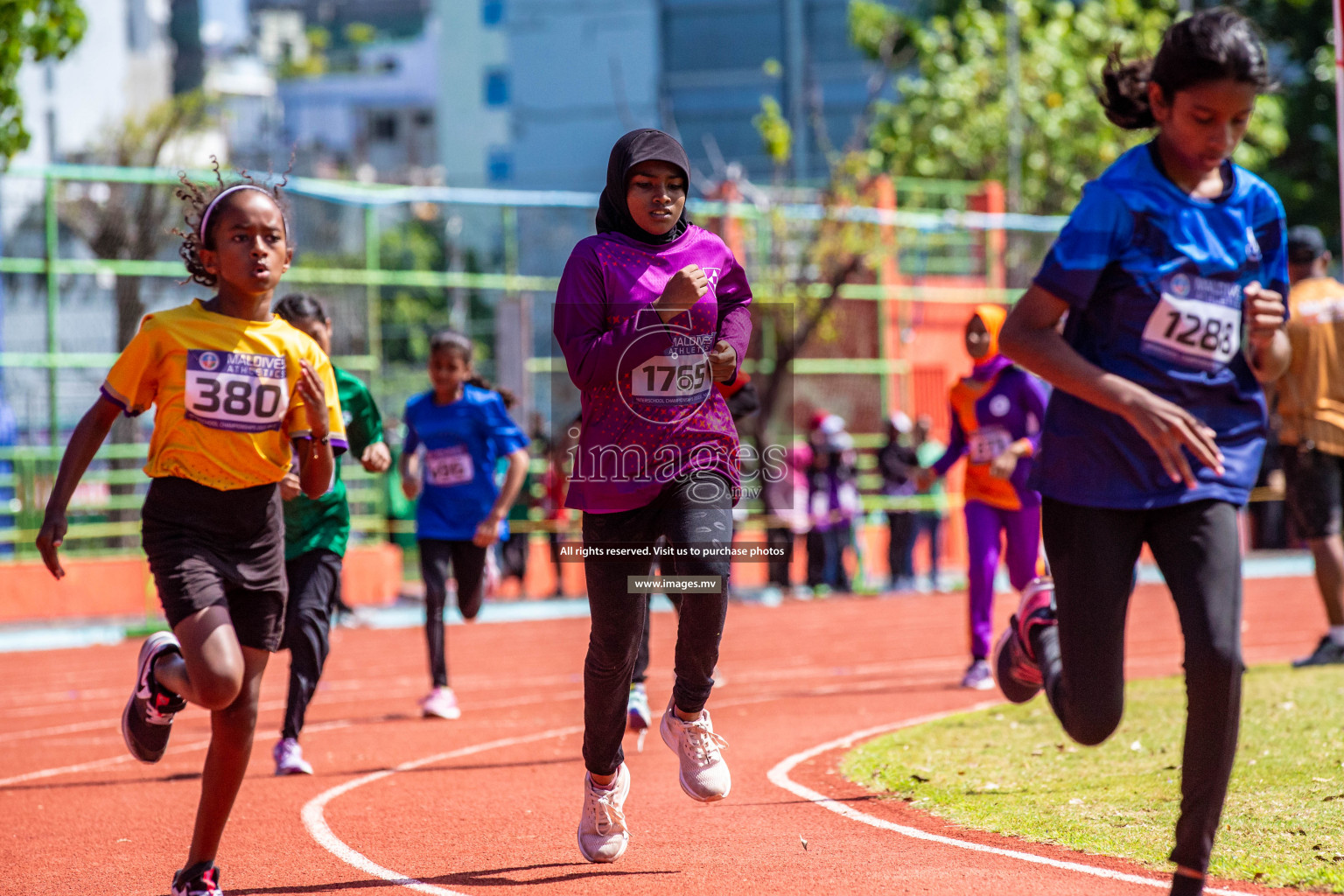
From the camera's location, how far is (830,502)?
67.6 feet

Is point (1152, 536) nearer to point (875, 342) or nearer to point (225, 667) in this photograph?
point (225, 667)

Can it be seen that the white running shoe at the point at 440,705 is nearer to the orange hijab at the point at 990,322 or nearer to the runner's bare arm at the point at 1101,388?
the orange hijab at the point at 990,322

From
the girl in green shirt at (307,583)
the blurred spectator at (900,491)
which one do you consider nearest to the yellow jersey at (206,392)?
the girl in green shirt at (307,583)

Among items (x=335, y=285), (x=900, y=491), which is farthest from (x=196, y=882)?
(x=900, y=491)

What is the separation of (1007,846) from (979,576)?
183 inches

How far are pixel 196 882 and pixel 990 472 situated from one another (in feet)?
19.8

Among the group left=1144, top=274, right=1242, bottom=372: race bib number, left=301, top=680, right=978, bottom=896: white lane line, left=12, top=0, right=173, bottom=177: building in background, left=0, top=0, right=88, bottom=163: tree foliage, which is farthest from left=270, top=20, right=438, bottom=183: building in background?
left=1144, top=274, right=1242, bottom=372: race bib number

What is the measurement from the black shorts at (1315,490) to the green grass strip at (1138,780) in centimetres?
116

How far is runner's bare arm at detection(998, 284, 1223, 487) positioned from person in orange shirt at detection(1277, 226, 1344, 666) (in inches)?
257

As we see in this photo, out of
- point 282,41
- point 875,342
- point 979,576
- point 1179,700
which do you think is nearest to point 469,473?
point 979,576

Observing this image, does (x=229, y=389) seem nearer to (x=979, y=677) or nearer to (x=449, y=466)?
(x=449, y=466)

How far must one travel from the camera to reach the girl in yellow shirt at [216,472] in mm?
4910

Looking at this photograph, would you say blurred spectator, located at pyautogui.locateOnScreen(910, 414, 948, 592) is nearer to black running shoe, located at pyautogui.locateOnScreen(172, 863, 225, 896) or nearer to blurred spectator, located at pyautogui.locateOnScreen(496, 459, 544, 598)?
blurred spectator, located at pyautogui.locateOnScreen(496, 459, 544, 598)

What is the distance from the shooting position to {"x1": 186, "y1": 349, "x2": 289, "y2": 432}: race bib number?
5.04 metres
